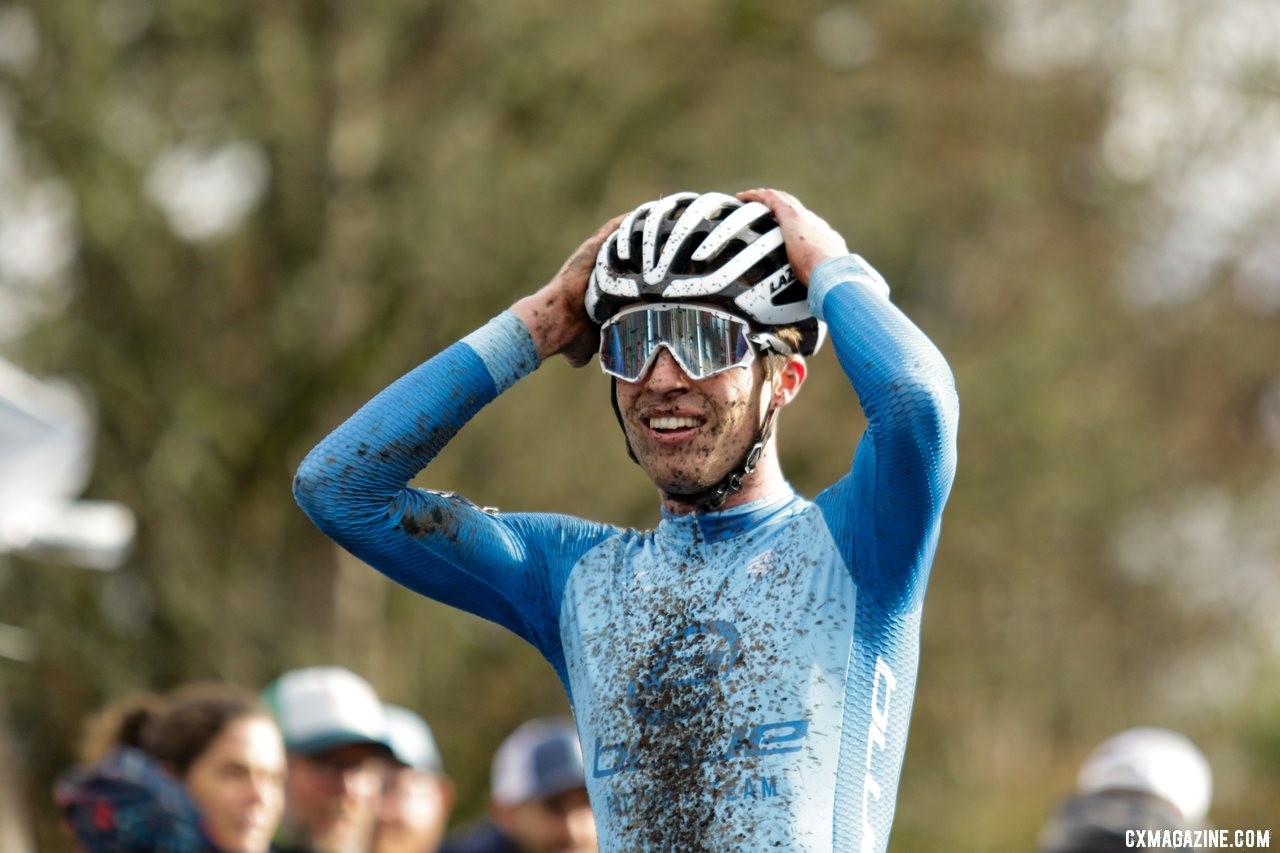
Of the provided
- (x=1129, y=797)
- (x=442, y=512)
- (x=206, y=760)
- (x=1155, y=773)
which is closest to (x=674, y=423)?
(x=442, y=512)

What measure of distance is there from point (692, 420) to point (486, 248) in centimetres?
1164

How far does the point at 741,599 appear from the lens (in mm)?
3744

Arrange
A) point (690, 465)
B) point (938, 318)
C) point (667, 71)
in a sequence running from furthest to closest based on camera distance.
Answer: point (938, 318)
point (667, 71)
point (690, 465)

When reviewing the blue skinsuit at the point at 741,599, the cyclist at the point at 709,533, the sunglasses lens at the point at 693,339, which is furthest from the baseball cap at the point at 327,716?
the sunglasses lens at the point at 693,339

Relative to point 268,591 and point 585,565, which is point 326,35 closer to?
point 268,591

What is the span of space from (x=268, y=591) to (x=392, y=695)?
1.28 m

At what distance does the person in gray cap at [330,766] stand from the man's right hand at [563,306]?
238 centimetres

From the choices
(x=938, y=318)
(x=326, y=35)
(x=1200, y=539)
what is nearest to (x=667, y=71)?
(x=326, y=35)

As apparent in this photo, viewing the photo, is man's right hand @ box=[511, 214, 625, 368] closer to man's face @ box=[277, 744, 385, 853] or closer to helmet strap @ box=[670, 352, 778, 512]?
helmet strap @ box=[670, 352, 778, 512]

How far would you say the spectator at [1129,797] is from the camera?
19.0 feet

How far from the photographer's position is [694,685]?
367 centimetres

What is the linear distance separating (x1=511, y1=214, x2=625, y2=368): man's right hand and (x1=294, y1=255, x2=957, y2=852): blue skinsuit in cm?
9

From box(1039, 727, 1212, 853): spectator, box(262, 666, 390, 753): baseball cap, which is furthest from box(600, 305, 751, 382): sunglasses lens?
box(262, 666, 390, 753): baseball cap

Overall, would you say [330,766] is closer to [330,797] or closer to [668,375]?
[330,797]
